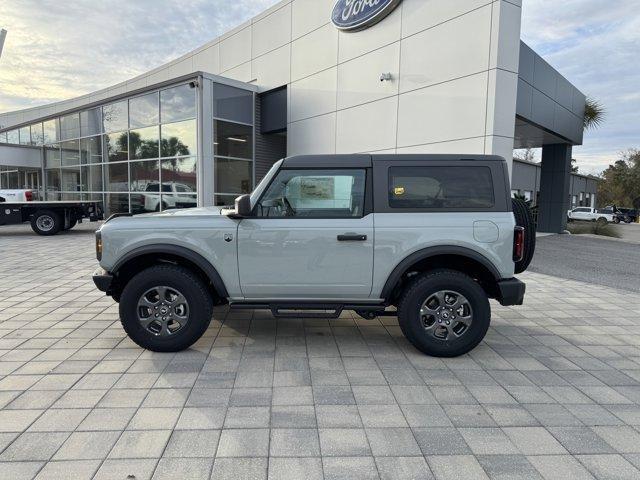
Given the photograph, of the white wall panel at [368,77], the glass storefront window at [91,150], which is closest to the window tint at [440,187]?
the white wall panel at [368,77]

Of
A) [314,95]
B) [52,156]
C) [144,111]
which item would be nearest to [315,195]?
[314,95]

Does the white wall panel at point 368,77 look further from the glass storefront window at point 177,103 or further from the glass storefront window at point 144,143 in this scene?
the glass storefront window at point 144,143

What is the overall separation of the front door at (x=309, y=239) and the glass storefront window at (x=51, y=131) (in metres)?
22.0

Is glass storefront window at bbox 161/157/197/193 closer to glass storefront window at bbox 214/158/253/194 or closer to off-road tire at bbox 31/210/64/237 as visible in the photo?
glass storefront window at bbox 214/158/253/194

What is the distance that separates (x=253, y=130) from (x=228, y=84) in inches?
73.4

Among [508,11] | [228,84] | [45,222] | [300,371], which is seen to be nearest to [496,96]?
[508,11]

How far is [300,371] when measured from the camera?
381cm

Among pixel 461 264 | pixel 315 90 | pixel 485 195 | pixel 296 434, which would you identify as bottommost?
pixel 296 434

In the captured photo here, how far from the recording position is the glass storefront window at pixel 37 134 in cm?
2277

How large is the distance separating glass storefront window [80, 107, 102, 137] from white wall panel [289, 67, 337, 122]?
919 centimetres

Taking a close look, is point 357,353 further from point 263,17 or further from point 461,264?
point 263,17

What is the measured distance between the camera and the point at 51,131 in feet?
72.1

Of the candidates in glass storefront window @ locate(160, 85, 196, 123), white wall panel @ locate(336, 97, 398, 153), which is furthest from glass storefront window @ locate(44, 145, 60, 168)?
white wall panel @ locate(336, 97, 398, 153)

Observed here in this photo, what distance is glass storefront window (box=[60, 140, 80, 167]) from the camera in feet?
66.3
